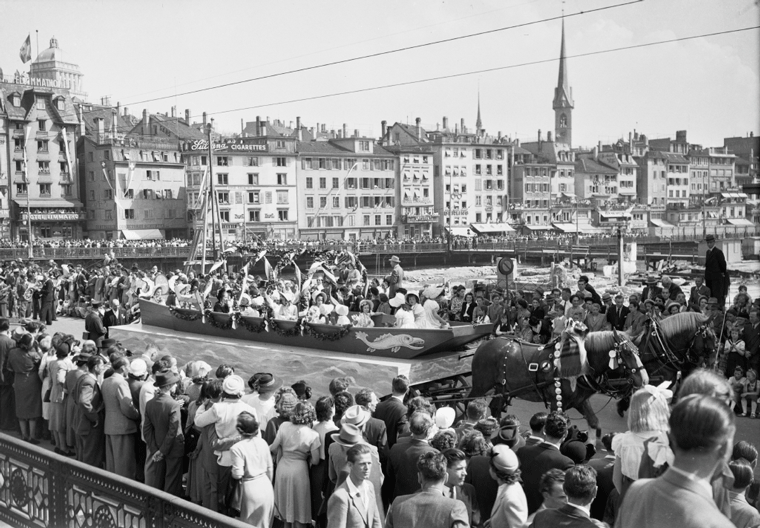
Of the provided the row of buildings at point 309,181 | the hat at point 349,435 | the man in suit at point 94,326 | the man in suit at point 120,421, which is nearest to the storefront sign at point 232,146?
the row of buildings at point 309,181

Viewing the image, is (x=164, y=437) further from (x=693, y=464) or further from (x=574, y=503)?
(x=693, y=464)

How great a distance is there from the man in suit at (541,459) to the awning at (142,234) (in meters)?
79.4

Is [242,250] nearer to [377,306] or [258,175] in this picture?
[377,306]

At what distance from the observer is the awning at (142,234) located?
3206 inches

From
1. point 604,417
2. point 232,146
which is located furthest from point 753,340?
point 232,146

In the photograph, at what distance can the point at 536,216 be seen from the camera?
10906 centimetres

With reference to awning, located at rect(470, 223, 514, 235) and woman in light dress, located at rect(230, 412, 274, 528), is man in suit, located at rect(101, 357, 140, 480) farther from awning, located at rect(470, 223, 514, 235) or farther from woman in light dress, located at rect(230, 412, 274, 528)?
awning, located at rect(470, 223, 514, 235)

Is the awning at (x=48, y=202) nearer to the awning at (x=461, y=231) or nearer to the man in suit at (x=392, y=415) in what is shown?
the awning at (x=461, y=231)

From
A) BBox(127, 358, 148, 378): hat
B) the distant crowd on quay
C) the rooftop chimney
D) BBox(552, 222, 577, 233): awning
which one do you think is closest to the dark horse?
the distant crowd on quay

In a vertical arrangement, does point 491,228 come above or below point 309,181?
below

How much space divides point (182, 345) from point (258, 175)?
229 feet

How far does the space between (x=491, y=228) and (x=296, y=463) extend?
96.1 meters

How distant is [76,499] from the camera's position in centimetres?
657

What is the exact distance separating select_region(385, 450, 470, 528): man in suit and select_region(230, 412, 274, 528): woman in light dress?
7.29ft
